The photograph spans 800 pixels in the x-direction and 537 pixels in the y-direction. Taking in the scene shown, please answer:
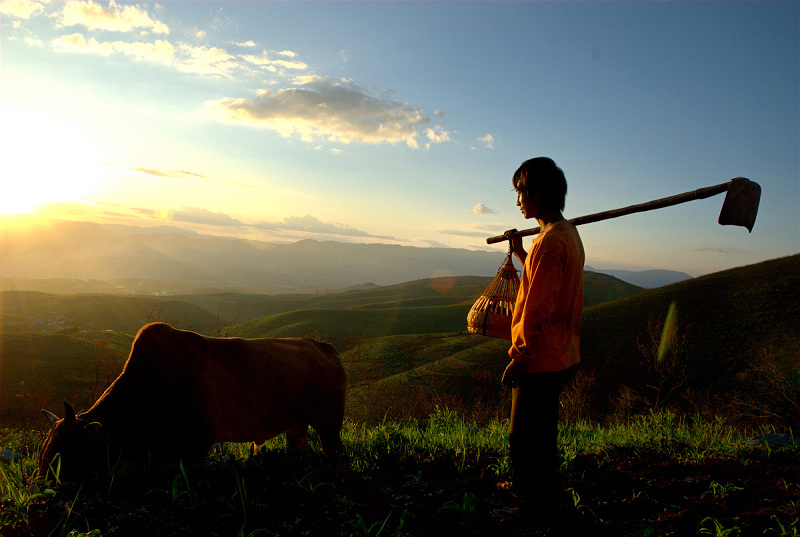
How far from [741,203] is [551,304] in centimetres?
148

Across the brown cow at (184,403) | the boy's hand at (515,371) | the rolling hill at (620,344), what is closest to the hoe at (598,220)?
the boy's hand at (515,371)

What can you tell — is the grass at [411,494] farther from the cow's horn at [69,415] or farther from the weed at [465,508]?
the cow's horn at [69,415]

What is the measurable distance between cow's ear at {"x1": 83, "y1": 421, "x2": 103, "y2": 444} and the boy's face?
4.39 m

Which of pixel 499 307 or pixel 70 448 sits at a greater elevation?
pixel 499 307

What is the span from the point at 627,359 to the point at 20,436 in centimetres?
4289

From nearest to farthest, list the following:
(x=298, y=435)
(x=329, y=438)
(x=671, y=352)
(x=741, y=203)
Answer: (x=741, y=203) → (x=329, y=438) → (x=298, y=435) → (x=671, y=352)

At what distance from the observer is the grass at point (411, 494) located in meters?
3.14

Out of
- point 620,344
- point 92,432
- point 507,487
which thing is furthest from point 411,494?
point 620,344

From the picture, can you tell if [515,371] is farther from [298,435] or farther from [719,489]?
[298,435]

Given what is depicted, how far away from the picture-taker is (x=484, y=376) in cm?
3416

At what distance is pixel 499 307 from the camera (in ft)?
14.8

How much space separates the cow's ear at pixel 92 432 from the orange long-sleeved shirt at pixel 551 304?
12.7 ft

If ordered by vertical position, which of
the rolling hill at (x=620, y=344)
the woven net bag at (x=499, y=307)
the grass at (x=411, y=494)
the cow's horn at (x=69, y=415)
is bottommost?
the rolling hill at (x=620, y=344)

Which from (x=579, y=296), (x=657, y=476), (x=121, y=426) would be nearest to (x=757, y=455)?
(x=657, y=476)
